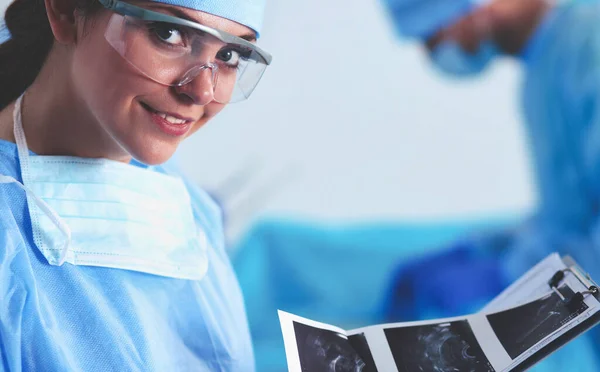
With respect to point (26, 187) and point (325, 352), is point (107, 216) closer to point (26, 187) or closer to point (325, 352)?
point (26, 187)

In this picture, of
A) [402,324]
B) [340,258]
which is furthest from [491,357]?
[340,258]

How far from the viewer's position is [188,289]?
3.51ft

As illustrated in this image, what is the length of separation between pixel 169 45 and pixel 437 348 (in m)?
0.59

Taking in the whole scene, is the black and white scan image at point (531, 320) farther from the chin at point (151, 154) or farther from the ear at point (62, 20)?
the ear at point (62, 20)

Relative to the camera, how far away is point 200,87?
2.96ft

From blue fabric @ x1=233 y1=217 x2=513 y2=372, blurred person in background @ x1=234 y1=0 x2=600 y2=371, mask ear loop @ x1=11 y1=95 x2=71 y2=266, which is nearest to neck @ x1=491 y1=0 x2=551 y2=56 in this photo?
blurred person in background @ x1=234 y1=0 x2=600 y2=371

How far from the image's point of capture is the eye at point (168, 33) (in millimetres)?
867

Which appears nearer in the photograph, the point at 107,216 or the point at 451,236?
the point at 107,216

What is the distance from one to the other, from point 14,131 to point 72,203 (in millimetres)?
Answer: 132

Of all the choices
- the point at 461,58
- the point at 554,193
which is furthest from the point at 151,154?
the point at 461,58

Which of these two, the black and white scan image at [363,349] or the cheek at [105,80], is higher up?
the cheek at [105,80]

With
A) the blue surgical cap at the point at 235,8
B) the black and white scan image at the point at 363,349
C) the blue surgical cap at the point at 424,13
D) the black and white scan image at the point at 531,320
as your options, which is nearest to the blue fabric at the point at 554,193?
the blue surgical cap at the point at 424,13

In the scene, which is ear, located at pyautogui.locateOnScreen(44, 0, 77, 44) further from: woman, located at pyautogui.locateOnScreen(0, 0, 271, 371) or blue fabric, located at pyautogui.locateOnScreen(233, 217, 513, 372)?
blue fabric, located at pyautogui.locateOnScreen(233, 217, 513, 372)

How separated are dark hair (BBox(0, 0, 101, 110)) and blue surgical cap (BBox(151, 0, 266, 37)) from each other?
23 centimetres
